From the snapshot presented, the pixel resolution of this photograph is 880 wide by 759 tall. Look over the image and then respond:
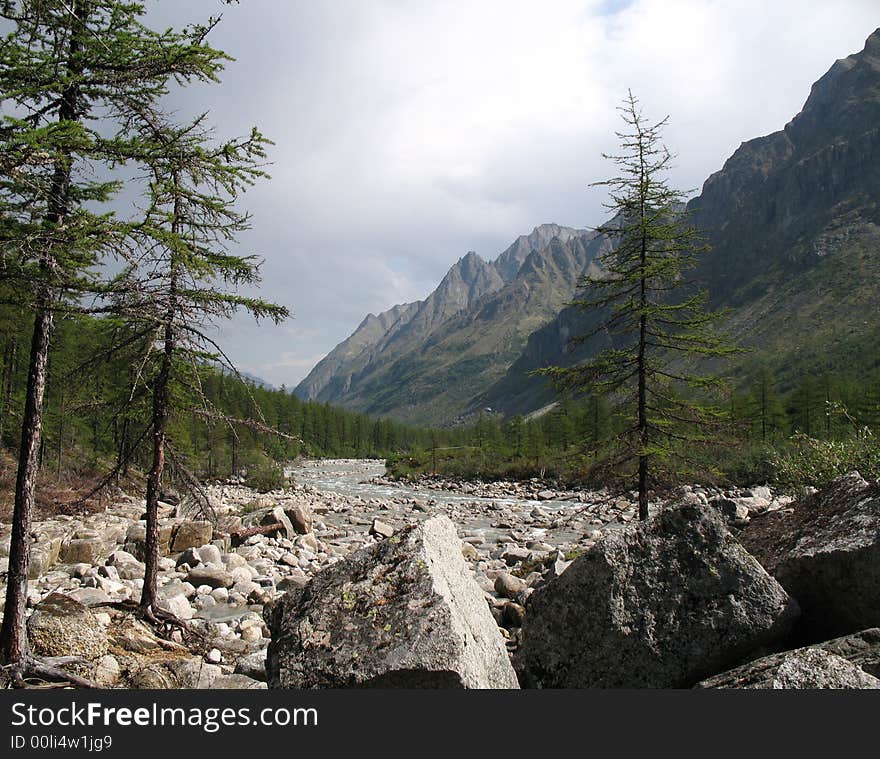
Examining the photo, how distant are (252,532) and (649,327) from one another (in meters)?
15.6

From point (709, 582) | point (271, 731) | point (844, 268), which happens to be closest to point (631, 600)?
point (709, 582)

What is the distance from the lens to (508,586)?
10.2 meters

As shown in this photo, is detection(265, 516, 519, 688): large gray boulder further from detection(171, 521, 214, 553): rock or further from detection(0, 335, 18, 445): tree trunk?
detection(0, 335, 18, 445): tree trunk

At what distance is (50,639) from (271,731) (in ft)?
19.1

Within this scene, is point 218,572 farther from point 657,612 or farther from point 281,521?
point 657,612

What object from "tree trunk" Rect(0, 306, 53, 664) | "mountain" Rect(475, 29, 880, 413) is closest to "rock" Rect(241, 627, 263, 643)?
"tree trunk" Rect(0, 306, 53, 664)

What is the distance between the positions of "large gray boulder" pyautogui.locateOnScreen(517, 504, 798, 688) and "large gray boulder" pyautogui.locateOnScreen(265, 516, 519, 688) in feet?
1.99

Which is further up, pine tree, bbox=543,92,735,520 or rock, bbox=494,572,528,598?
pine tree, bbox=543,92,735,520

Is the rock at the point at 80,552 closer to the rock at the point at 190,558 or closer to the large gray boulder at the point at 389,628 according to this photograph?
the rock at the point at 190,558

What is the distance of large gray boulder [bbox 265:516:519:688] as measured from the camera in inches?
153

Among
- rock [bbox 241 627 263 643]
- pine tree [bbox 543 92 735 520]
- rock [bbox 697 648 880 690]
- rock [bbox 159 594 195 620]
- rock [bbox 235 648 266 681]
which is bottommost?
rock [bbox 241 627 263 643]

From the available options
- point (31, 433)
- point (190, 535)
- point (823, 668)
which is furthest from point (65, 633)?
point (823, 668)

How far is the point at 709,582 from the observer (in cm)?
468

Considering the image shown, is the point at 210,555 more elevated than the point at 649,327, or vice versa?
the point at 649,327
